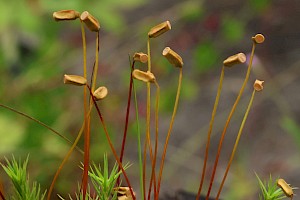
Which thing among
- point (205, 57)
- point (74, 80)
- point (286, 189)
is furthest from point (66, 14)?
point (205, 57)

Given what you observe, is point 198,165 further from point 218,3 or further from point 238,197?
point 218,3

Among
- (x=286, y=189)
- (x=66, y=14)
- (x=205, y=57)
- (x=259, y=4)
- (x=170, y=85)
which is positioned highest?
(x=66, y=14)

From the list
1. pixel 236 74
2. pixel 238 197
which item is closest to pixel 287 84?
pixel 236 74

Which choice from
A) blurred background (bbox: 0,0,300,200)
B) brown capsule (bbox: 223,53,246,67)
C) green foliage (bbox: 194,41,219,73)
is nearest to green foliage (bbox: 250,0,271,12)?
blurred background (bbox: 0,0,300,200)

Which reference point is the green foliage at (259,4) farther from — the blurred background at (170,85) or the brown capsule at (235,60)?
the brown capsule at (235,60)

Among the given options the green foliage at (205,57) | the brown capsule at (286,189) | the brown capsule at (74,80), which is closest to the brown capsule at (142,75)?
the brown capsule at (74,80)

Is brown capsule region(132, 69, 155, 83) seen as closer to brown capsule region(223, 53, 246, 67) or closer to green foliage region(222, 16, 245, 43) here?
brown capsule region(223, 53, 246, 67)

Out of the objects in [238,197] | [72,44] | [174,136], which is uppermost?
[72,44]

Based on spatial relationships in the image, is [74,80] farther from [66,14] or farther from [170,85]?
[170,85]
